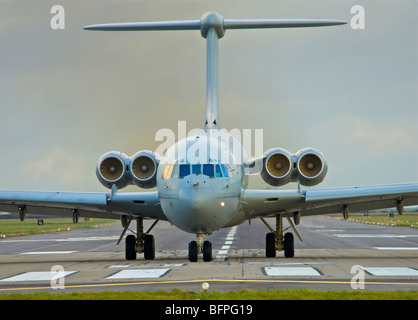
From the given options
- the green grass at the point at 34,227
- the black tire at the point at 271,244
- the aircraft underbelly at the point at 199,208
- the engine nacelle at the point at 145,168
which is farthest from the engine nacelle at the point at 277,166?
the green grass at the point at 34,227

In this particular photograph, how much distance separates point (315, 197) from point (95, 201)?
27.5ft

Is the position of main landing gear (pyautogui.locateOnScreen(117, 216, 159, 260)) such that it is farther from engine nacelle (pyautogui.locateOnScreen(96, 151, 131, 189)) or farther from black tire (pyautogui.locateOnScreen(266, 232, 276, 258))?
black tire (pyautogui.locateOnScreen(266, 232, 276, 258))

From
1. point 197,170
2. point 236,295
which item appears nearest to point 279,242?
point 197,170

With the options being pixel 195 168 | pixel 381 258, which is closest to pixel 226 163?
pixel 195 168

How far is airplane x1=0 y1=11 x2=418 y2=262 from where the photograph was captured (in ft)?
62.0

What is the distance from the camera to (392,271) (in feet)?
62.5

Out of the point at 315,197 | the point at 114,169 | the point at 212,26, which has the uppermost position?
the point at 212,26

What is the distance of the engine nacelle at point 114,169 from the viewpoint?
24219mm

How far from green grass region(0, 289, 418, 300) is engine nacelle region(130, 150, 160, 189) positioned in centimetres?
1025

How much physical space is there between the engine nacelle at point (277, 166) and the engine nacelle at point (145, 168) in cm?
419

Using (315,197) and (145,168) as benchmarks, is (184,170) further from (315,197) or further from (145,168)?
(315,197)

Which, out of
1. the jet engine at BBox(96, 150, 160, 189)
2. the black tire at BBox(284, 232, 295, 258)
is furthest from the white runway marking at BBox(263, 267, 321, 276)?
the jet engine at BBox(96, 150, 160, 189)

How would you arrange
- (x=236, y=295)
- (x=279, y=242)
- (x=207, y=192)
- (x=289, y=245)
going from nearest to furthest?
(x=236, y=295)
(x=207, y=192)
(x=289, y=245)
(x=279, y=242)
